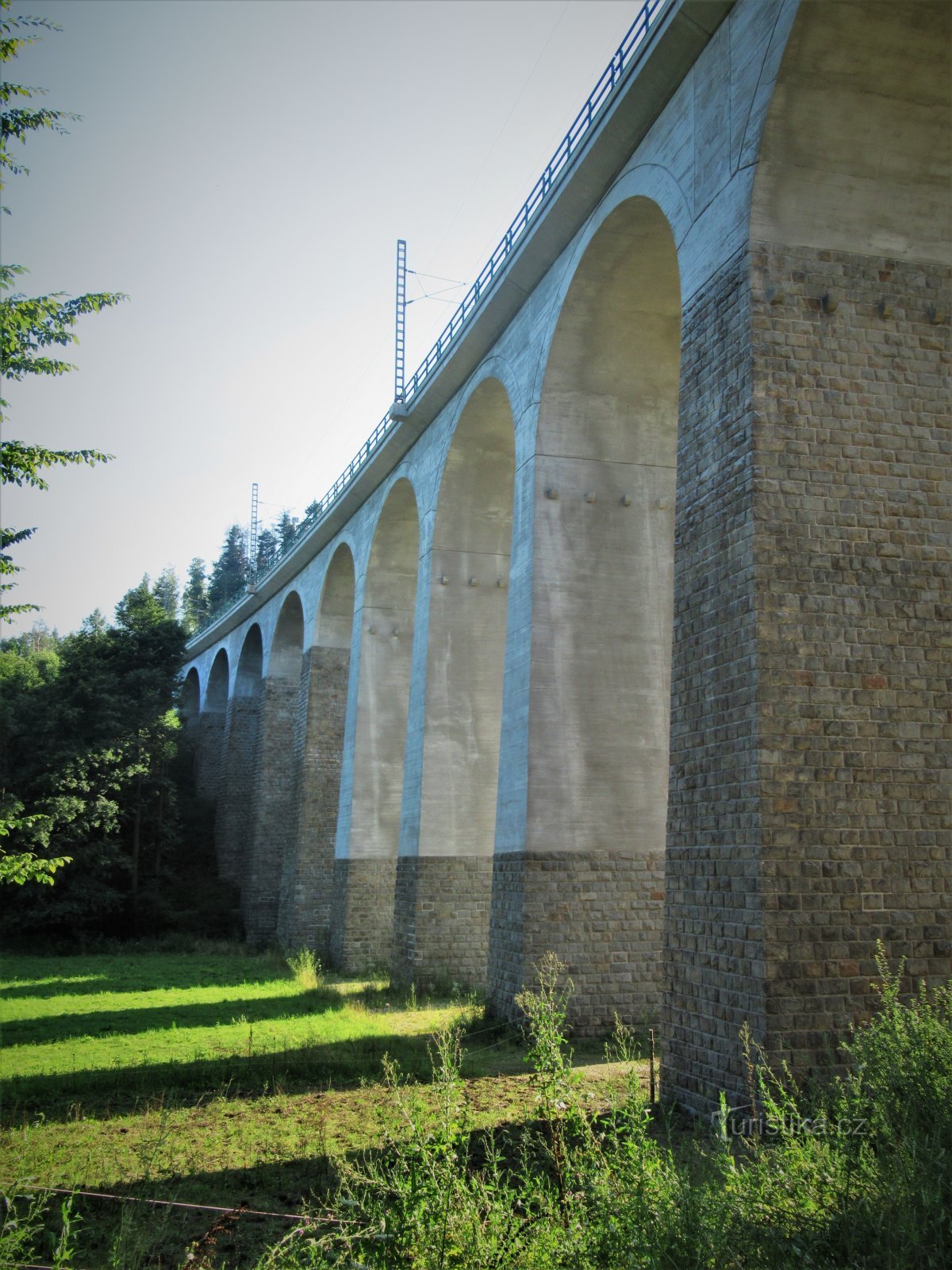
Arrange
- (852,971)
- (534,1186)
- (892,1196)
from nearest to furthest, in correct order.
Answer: (892,1196) → (534,1186) → (852,971)

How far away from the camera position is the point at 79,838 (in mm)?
26375

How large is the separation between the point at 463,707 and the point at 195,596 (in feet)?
218

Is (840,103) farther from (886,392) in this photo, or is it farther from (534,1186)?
(534,1186)

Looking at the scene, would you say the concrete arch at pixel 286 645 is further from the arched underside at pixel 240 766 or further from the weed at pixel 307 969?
the weed at pixel 307 969

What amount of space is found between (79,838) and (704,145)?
75.5 ft

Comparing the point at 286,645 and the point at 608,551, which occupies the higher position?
the point at 286,645

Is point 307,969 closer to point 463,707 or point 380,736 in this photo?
point 380,736

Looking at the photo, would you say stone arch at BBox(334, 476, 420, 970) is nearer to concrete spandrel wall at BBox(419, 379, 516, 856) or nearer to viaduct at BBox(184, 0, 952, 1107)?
concrete spandrel wall at BBox(419, 379, 516, 856)

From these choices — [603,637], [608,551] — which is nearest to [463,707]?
[603,637]

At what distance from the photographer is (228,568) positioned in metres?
75.1

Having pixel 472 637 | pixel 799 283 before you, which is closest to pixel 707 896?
pixel 799 283

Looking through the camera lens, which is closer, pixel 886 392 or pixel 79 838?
pixel 886 392

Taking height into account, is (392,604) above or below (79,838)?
above

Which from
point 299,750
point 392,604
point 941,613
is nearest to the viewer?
point 941,613
